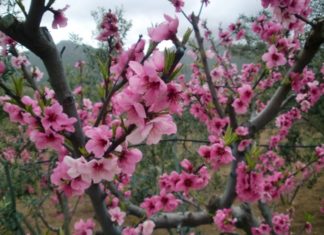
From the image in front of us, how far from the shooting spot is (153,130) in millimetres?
1164

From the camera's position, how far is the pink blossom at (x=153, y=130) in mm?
1105

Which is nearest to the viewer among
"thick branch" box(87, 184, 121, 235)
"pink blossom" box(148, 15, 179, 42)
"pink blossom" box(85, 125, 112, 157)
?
"pink blossom" box(148, 15, 179, 42)

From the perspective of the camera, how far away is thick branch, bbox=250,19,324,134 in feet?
8.43

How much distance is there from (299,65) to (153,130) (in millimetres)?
2283

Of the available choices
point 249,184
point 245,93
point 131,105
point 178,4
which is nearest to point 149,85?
point 131,105

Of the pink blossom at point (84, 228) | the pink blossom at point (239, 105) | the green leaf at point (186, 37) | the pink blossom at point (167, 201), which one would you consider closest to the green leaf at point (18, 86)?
the green leaf at point (186, 37)

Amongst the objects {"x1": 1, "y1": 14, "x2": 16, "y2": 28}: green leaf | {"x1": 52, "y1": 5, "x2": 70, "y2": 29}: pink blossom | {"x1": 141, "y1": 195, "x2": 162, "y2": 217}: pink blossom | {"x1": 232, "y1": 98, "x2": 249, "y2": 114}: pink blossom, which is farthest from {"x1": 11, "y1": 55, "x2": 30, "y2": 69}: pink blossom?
{"x1": 232, "y1": 98, "x2": 249, "y2": 114}: pink blossom

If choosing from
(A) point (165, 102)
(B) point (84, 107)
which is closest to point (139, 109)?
(A) point (165, 102)

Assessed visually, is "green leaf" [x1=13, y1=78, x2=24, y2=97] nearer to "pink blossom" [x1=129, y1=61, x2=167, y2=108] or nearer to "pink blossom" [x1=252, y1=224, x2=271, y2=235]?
"pink blossom" [x1=129, y1=61, x2=167, y2=108]

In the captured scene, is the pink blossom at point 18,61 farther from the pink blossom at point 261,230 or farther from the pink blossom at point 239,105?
the pink blossom at point 261,230

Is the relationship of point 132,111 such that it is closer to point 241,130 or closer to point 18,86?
point 18,86

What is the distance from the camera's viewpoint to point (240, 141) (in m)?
3.77

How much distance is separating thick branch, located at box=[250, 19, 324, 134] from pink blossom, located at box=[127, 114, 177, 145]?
1.82 meters

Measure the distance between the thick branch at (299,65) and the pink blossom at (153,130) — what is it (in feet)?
5.98
